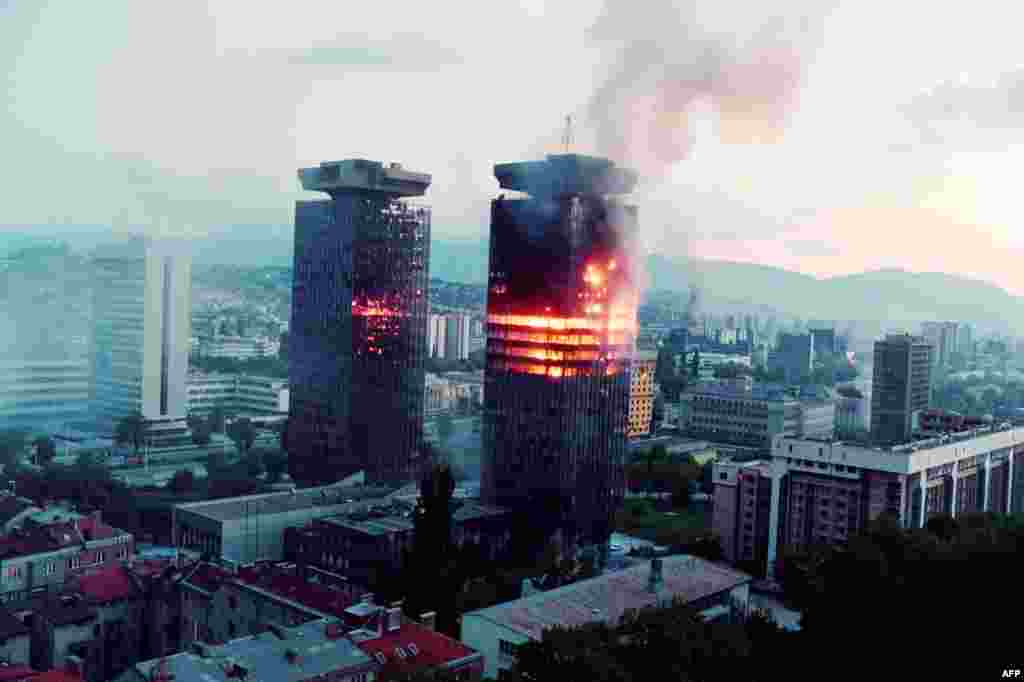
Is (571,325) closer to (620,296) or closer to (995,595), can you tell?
(620,296)

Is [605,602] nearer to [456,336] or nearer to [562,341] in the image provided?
[562,341]

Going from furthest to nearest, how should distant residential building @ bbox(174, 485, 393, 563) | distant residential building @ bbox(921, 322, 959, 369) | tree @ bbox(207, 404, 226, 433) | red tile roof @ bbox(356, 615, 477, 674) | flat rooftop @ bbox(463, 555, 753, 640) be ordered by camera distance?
distant residential building @ bbox(921, 322, 959, 369)
tree @ bbox(207, 404, 226, 433)
distant residential building @ bbox(174, 485, 393, 563)
flat rooftop @ bbox(463, 555, 753, 640)
red tile roof @ bbox(356, 615, 477, 674)

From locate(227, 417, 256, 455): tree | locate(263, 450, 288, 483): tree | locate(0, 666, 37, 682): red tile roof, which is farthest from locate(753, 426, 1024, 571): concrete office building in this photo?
locate(227, 417, 256, 455): tree

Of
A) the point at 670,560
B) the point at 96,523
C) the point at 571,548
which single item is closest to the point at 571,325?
the point at 571,548

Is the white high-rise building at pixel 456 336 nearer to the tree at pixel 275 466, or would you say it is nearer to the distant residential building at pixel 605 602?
the tree at pixel 275 466

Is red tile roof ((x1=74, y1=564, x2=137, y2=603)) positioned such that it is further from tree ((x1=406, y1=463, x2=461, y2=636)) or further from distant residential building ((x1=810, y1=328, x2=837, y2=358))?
distant residential building ((x1=810, y1=328, x2=837, y2=358))

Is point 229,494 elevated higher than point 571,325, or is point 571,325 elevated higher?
point 571,325
